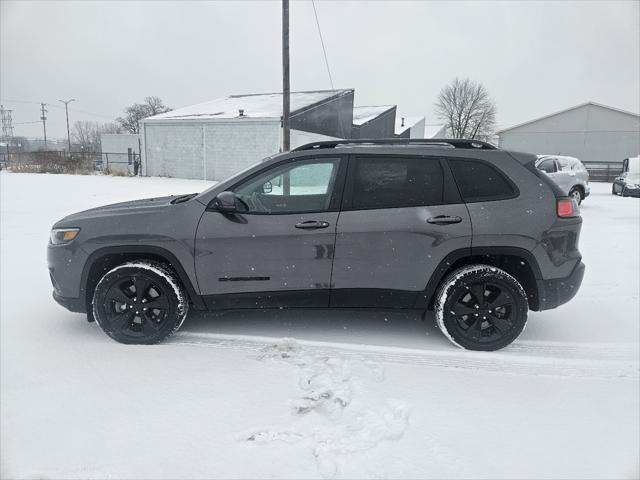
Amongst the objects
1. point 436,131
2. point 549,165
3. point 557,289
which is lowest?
point 557,289

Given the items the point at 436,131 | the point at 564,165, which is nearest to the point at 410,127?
the point at 436,131

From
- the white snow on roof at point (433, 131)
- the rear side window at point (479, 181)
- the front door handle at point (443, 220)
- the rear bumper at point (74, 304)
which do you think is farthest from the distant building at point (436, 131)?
the rear bumper at point (74, 304)

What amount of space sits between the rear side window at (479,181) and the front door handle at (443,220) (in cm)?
19

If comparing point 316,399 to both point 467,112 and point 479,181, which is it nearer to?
point 479,181

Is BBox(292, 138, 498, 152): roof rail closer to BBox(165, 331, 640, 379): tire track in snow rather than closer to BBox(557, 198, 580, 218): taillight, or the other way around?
BBox(557, 198, 580, 218): taillight

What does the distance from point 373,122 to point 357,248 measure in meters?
29.8

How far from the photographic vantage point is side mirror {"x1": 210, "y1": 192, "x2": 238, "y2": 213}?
136 inches

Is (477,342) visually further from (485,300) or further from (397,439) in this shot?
(397,439)

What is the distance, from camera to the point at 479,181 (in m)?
3.60

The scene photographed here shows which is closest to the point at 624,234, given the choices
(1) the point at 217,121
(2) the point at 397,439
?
(2) the point at 397,439

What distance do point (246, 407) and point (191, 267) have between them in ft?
4.31

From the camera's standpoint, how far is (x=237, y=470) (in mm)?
2193

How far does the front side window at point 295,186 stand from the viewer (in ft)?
12.0

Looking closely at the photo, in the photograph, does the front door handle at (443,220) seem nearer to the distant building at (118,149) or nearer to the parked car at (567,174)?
the parked car at (567,174)
